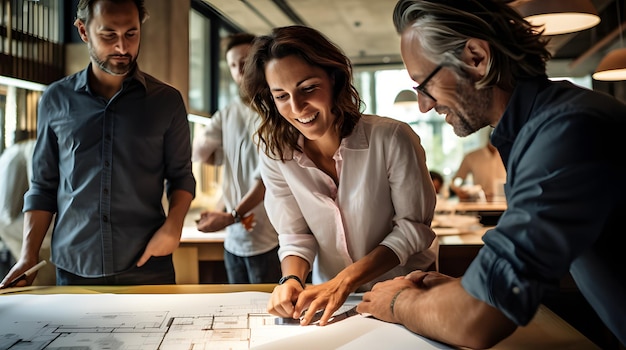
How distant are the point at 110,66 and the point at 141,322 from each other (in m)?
0.83

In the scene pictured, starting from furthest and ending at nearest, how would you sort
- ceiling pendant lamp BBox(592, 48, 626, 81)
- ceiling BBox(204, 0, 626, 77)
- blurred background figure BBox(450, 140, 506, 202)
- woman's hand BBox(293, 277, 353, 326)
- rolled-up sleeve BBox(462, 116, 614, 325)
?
ceiling BBox(204, 0, 626, 77) → blurred background figure BBox(450, 140, 506, 202) → ceiling pendant lamp BBox(592, 48, 626, 81) → woman's hand BBox(293, 277, 353, 326) → rolled-up sleeve BBox(462, 116, 614, 325)

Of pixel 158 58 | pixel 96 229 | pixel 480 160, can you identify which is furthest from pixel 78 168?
pixel 480 160

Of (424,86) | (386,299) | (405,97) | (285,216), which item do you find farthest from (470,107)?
(405,97)

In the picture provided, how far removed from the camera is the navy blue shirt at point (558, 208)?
85cm

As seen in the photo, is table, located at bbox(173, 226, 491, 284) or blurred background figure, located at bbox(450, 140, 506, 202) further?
blurred background figure, located at bbox(450, 140, 506, 202)

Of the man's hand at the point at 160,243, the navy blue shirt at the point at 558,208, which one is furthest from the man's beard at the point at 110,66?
the navy blue shirt at the point at 558,208

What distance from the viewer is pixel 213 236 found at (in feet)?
10.4

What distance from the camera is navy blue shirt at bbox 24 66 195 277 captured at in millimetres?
1741

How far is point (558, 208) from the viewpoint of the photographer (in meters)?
0.85

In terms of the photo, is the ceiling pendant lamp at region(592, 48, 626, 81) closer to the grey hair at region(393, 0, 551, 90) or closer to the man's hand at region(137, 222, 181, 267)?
the grey hair at region(393, 0, 551, 90)

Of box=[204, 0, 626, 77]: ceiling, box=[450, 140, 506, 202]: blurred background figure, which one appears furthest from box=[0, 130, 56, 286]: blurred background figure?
box=[450, 140, 506, 202]: blurred background figure

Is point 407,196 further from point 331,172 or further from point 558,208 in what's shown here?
point 558,208

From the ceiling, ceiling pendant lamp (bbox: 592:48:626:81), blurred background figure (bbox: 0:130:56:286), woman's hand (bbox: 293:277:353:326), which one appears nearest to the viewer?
woman's hand (bbox: 293:277:353:326)

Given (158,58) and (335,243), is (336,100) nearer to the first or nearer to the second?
(335,243)
